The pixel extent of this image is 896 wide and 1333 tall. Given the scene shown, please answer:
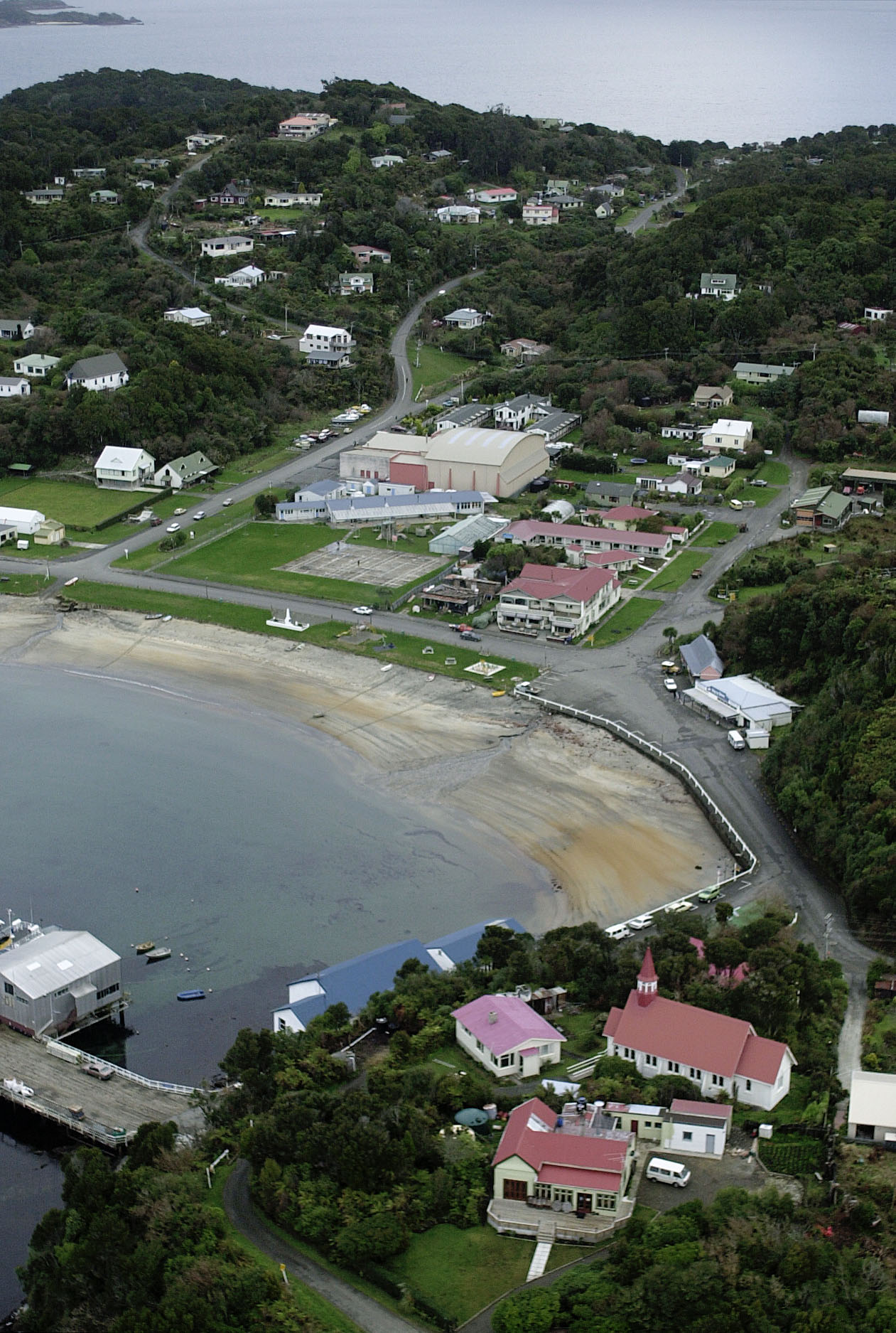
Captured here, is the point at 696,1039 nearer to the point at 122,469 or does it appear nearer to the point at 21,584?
the point at 21,584

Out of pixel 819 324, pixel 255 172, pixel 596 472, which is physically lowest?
pixel 596 472

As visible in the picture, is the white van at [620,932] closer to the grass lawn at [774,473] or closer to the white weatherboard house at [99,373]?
the grass lawn at [774,473]

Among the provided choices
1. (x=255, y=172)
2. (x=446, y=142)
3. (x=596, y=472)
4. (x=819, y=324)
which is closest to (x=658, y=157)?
(x=446, y=142)

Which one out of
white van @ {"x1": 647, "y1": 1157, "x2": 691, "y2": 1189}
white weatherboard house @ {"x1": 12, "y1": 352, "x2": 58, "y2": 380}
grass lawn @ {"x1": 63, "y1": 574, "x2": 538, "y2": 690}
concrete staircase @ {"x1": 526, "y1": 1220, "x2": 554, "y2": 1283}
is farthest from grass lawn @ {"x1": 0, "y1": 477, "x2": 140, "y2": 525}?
concrete staircase @ {"x1": 526, "y1": 1220, "x2": 554, "y2": 1283}

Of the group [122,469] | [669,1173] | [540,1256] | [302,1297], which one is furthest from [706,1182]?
[122,469]

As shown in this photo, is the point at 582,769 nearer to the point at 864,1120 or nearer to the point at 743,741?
the point at 743,741

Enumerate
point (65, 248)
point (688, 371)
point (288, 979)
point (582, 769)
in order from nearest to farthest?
point (288, 979) < point (582, 769) < point (688, 371) < point (65, 248)

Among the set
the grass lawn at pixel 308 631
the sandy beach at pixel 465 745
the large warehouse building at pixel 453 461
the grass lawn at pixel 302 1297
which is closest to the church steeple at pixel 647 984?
the sandy beach at pixel 465 745
